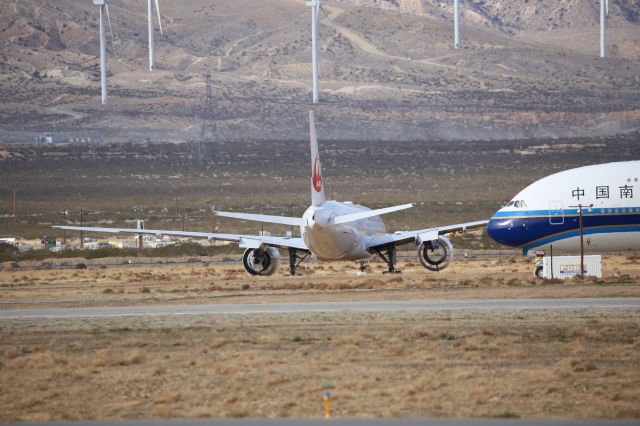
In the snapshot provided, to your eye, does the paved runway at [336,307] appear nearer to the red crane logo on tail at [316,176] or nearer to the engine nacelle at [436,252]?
the red crane logo on tail at [316,176]

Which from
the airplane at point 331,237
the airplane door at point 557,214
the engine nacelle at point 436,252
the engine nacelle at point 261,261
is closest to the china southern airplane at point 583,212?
the airplane door at point 557,214

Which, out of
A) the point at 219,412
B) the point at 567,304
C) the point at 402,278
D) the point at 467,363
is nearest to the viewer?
the point at 219,412

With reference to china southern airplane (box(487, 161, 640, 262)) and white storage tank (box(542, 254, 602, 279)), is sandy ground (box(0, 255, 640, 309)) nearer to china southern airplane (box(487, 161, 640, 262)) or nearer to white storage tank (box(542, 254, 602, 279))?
white storage tank (box(542, 254, 602, 279))

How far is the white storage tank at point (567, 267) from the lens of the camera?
58062 mm

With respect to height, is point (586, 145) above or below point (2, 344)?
above

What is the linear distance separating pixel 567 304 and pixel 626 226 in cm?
1816

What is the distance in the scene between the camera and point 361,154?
194750 mm

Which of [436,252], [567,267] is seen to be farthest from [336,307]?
[567,267]

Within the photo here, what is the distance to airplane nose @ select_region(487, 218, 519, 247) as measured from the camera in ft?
200

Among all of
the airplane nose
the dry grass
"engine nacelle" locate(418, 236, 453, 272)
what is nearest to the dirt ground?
the dry grass

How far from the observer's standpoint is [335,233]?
184ft

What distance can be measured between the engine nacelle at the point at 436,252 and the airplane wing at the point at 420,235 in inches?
16.0

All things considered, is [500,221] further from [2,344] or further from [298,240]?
[2,344]

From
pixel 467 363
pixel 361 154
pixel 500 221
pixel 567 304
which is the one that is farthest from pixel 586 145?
pixel 467 363
